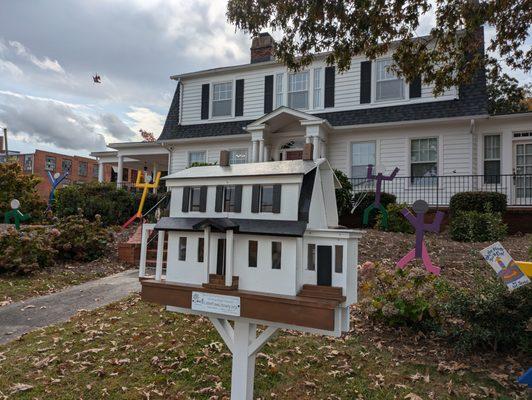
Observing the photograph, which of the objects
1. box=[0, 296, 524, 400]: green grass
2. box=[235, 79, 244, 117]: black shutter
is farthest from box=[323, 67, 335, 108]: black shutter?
box=[0, 296, 524, 400]: green grass

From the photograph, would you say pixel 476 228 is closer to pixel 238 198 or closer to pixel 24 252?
pixel 238 198

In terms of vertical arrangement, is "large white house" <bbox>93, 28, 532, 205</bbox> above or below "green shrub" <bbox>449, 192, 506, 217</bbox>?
above

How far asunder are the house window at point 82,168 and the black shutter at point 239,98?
166ft

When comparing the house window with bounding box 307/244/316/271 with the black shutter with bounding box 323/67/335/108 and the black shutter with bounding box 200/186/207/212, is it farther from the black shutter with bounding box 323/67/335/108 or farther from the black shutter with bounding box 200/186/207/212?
the black shutter with bounding box 323/67/335/108

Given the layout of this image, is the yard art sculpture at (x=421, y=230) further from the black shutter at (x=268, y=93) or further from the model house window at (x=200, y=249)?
the black shutter at (x=268, y=93)

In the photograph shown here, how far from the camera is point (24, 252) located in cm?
923

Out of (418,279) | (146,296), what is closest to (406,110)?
(418,279)

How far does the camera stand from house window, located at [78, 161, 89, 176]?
61.6 m

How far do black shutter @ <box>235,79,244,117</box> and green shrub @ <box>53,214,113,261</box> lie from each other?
8796mm

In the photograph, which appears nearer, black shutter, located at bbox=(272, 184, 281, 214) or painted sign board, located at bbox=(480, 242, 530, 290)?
black shutter, located at bbox=(272, 184, 281, 214)

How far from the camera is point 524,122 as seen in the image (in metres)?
13.7

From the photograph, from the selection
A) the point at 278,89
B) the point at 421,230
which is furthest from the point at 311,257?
the point at 278,89

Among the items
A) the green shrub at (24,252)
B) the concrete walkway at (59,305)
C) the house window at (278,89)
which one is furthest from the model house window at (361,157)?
the green shrub at (24,252)

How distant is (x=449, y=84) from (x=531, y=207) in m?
7.55
